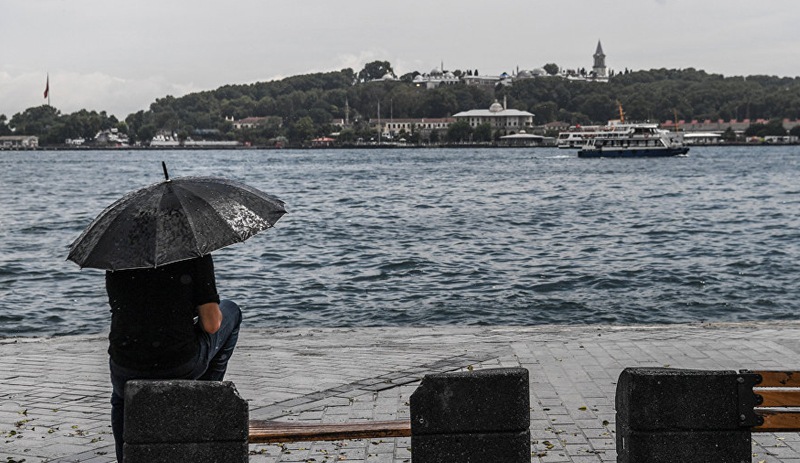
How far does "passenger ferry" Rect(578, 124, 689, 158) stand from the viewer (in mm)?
114500

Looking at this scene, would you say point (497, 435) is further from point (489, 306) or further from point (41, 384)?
point (489, 306)

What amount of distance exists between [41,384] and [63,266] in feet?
50.8

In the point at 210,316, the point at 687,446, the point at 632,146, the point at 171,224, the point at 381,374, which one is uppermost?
the point at 171,224

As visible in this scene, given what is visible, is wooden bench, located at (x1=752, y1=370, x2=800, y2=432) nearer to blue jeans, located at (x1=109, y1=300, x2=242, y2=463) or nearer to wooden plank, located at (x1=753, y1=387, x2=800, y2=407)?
wooden plank, located at (x1=753, y1=387, x2=800, y2=407)

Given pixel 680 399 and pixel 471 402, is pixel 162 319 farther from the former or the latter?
pixel 680 399

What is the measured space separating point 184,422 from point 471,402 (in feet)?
3.83

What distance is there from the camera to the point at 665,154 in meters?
115

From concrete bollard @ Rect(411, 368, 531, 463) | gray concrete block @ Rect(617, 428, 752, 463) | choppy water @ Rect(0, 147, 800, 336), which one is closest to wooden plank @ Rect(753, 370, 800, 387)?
gray concrete block @ Rect(617, 428, 752, 463)

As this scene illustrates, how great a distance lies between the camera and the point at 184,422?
4.33 m

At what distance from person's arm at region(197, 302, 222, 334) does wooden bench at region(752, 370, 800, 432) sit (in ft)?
7.69

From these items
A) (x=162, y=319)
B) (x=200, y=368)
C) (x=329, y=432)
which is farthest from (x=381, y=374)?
(x=162, y=319)

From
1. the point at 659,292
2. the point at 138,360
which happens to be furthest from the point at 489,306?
the point at 138,360

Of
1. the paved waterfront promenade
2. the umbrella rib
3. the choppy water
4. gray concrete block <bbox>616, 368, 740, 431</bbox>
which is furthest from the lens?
the choppy water

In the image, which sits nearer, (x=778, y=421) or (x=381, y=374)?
(x=778, y=421)
